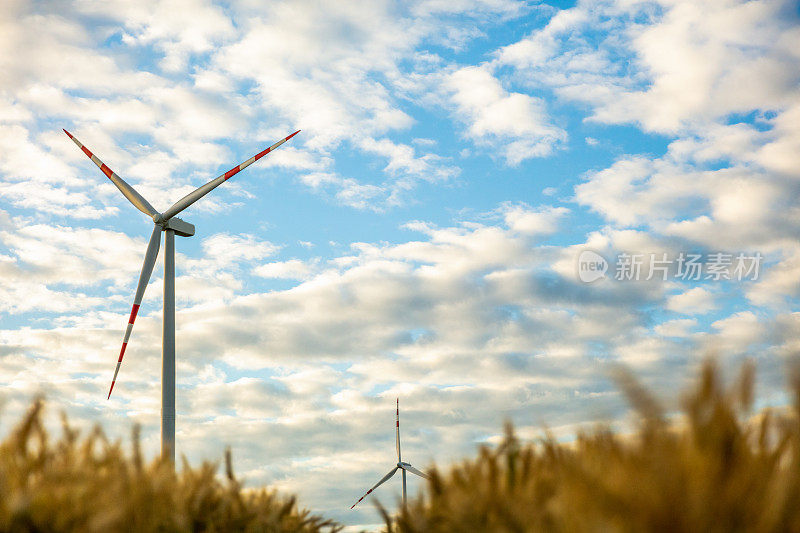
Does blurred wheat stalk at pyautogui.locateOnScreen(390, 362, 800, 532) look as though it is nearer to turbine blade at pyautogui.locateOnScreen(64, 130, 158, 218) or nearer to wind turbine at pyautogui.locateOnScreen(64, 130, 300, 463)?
wind turbine at pyautogui.locateOnScreen(64, 130, 300, 463)

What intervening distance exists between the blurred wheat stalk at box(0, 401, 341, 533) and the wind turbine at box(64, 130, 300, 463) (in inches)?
921

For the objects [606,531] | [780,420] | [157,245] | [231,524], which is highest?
[157,245]

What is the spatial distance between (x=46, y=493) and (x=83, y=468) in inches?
33.2

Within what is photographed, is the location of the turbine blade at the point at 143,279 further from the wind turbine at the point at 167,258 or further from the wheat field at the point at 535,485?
the wheat field at the point at 535,485

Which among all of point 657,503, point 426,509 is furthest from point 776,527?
point 426,509

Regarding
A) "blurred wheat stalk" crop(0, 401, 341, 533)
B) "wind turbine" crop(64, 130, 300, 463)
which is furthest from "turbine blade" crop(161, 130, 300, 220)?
"blurred wheat stalk" crop(0, 401, 341, 533)

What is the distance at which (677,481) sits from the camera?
3924 mm

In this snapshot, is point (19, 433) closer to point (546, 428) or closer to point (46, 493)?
point (46, 493)

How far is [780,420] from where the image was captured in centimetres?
498

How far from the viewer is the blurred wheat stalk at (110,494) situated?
17.3ft

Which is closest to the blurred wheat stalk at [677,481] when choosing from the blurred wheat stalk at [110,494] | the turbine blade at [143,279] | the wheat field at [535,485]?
the wheat field at [535,485]

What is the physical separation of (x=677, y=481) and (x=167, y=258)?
32491mm

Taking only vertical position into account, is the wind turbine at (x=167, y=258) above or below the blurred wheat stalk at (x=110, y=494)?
above

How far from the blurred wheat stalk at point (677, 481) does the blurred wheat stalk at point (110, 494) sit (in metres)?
2.23
